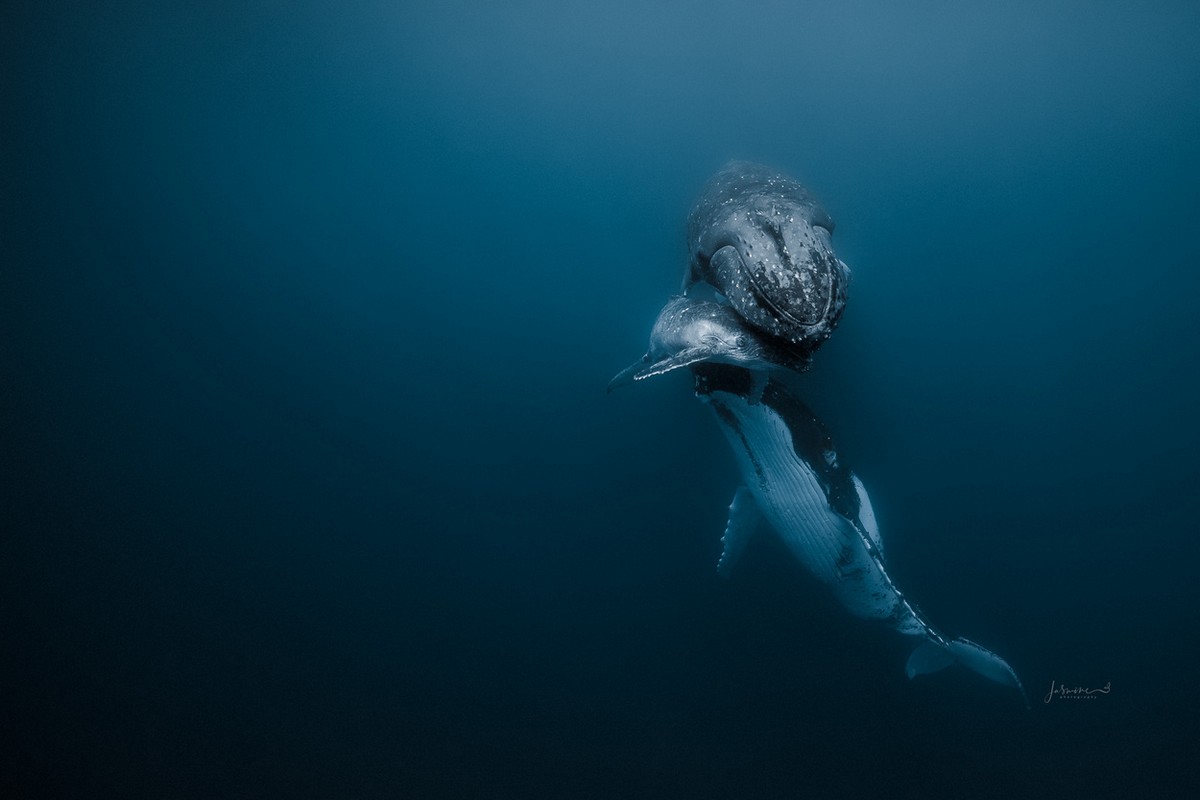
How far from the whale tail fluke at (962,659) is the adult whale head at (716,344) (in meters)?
3.73

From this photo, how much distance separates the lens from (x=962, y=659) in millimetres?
5832

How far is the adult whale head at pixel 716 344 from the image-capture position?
393cm

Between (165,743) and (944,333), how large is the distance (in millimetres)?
13337

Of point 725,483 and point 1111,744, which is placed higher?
point 725,483

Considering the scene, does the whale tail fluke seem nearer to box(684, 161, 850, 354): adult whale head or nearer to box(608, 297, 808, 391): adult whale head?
box(608, 297, 808, 391): adult whale head

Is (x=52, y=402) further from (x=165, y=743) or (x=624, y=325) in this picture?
(x=624, y=325)

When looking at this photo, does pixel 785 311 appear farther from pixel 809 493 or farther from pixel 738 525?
pixel 738 525

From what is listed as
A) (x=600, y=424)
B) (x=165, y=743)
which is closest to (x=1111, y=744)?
(x=600, y=424)

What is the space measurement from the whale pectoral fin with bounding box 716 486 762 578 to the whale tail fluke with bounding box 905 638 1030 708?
198cm

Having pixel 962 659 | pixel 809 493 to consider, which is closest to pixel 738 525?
pixel 809 493

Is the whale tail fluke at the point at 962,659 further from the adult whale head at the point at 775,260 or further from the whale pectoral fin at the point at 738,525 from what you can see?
the adult whale head at the point at 775,260

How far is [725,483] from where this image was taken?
7.48 meters

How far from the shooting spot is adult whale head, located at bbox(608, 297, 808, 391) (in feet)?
12.9

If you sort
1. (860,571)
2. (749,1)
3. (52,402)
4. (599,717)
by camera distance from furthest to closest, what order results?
(52,402), (599,717), (749,1), (860,571)
